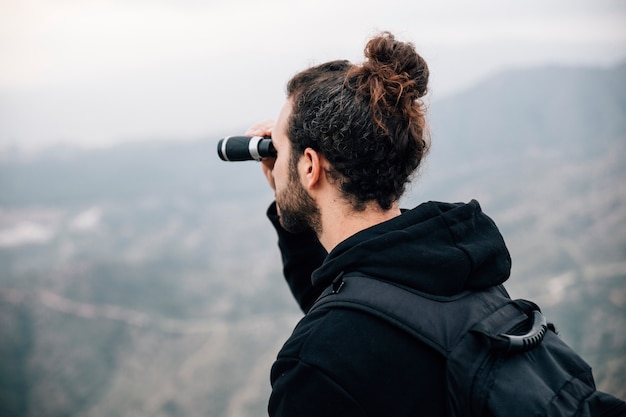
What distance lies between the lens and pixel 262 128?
2.70 metres

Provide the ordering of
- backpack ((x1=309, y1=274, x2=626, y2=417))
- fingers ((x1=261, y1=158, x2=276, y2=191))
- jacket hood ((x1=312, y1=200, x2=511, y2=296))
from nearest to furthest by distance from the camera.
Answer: backpack ((x1=309, y1=274, x2=626, y2=417)), jacket hood ((x1=312, y1=200, x2=511, y2=296)), fingers ((x1=261, y1=158, x2=276, y2=191))

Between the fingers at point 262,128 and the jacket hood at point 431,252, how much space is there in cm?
105

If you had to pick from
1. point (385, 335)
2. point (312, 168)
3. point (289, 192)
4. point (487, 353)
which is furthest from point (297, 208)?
point (487, 353)

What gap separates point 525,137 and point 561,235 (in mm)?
60450

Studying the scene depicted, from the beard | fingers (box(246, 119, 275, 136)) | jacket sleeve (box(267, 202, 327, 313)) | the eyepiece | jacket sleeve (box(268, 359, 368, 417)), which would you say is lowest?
jacket sleeve (box(267, 202, 327, 313))

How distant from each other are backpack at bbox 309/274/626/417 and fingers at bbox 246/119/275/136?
3.96 feet

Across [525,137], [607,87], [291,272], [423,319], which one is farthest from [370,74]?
[525,137]

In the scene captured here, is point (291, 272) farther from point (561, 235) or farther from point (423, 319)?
point (561, 235)

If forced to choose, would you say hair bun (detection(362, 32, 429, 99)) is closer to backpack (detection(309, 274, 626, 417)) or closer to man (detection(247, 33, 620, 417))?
man (detection(247, 33, 620, 417))

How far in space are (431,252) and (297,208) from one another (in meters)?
0.73

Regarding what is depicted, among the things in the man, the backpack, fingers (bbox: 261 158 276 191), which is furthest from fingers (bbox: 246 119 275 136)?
the backpack

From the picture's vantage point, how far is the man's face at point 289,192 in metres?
2.19

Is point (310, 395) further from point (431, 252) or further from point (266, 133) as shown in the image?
point (266, 133)

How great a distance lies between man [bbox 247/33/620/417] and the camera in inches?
59.8
